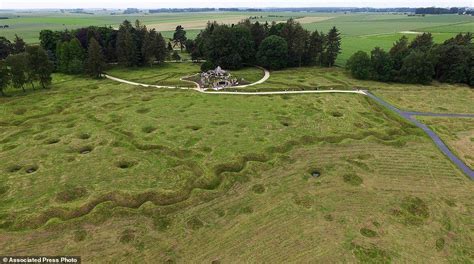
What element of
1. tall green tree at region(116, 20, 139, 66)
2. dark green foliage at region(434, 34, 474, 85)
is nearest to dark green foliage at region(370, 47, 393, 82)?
dark green foliage at region(434, 34, 474, 85)

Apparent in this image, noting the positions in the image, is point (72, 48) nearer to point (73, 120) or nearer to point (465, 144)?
point (73, 120)

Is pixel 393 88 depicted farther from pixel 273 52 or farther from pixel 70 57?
pixel 70 57

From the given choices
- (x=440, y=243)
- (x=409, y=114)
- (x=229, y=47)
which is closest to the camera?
(x=440, y=243)

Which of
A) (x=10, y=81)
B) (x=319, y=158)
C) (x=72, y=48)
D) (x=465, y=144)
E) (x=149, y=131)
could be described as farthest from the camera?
(x=72, y=48)

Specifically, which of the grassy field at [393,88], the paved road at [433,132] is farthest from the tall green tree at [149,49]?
the paved road at [433,132]

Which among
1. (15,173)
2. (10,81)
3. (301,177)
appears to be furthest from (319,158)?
(10,81)

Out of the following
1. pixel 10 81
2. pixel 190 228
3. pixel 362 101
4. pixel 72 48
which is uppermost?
pixel 72 48

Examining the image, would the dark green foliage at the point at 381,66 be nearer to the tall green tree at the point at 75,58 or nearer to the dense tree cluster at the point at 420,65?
the dense tree cluster at the point at 420,65

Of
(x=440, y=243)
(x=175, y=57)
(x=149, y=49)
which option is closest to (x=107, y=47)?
(x=149, y=49)
